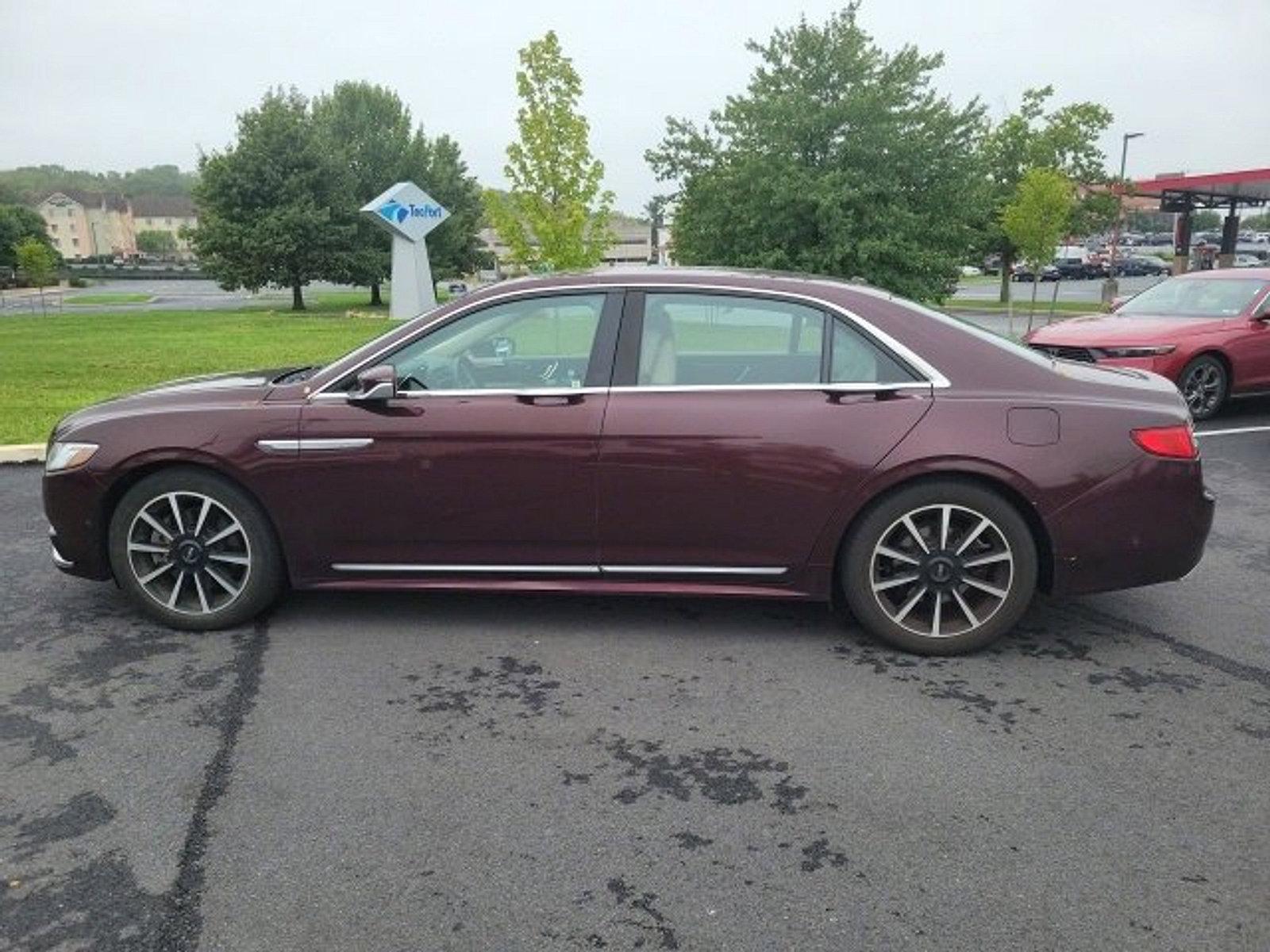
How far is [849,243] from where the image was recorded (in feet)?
63.9

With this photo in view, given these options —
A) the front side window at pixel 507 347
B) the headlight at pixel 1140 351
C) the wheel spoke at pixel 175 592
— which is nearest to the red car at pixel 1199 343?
the headlight at pixel 1140 351

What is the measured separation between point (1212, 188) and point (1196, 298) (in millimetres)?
30099

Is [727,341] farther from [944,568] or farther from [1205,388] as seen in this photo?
[1205,388]

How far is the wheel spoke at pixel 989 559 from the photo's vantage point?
3.93 m

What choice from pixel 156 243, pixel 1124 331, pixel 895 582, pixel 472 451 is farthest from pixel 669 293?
pixel 156 243

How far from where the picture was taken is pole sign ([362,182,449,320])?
2523cm

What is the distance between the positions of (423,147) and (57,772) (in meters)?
38.7

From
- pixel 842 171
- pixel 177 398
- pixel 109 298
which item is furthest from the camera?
pixel 109 298

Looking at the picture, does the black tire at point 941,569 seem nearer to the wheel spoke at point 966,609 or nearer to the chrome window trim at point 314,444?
the wheel spoke at point 966,609

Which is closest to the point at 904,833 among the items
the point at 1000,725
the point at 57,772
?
the point at 1000,725

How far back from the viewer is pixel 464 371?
418cm

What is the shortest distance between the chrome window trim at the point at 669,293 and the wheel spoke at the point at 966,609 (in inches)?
36.2

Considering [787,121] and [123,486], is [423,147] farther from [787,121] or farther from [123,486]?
[123,486]

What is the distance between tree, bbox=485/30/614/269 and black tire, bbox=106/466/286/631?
41.6 ft
